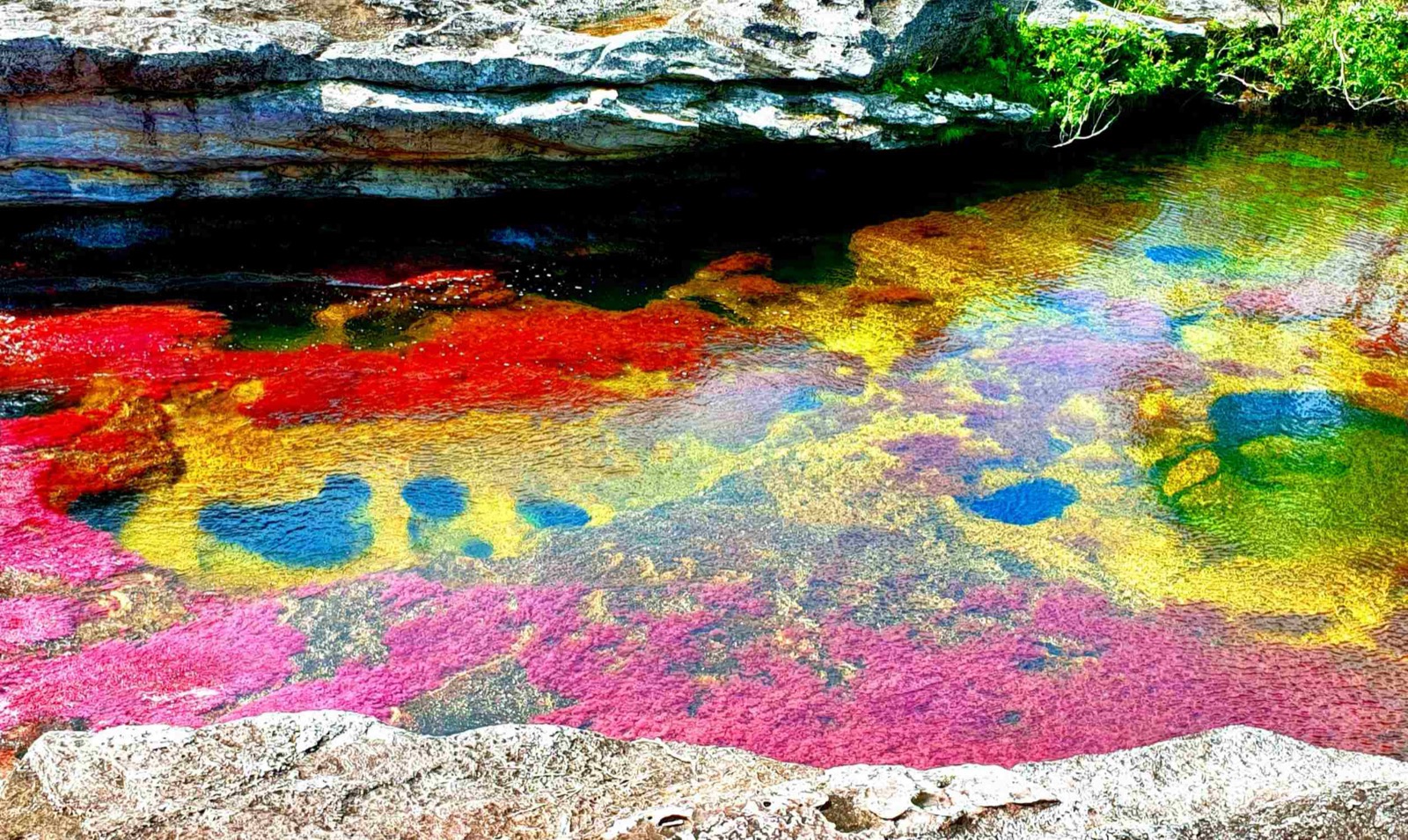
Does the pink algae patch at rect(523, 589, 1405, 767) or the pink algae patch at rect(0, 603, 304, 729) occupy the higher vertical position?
the pink algae patch at rect(523, 589, 1405, 767)

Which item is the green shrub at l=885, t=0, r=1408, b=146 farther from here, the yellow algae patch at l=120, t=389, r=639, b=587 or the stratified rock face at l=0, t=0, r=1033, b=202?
the yellow algae patch at l=120, t=389, r=639, b=587

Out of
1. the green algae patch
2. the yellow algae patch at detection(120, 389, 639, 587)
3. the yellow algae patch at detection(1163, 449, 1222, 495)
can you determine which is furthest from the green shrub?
the yellow algae patch at detection(120, 389, 639, 587)

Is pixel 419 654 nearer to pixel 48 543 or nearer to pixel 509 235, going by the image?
pixel 48 543

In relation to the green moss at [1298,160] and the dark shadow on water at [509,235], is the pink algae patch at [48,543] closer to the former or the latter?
the dark shadow on water at [509,235]

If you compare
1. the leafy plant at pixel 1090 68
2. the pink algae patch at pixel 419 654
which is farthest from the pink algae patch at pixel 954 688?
the leafy plant at pixel 1090 68

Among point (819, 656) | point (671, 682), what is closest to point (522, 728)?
point (671, 682)
